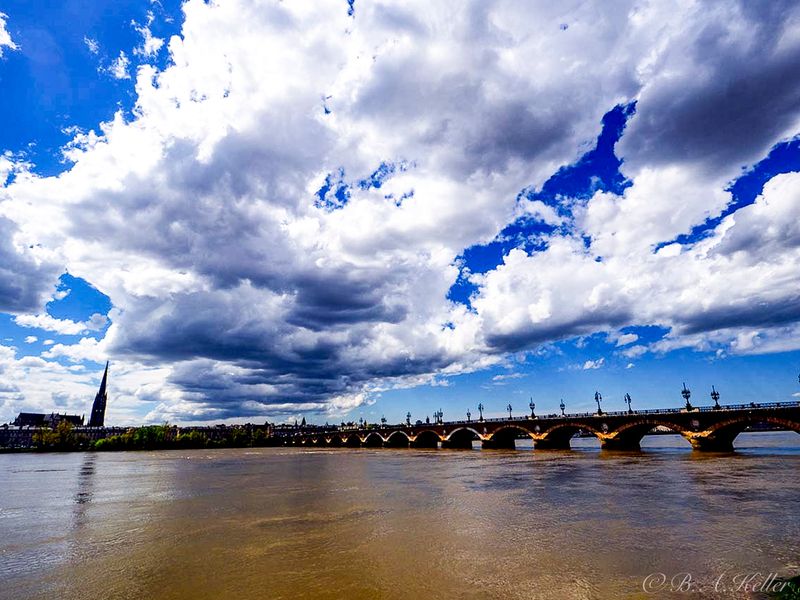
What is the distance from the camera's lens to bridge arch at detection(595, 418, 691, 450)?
6934 centimetres

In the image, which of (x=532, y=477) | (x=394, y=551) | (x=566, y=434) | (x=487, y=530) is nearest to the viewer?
(x=394, y=551)

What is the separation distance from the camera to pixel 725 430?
6500 centimetres

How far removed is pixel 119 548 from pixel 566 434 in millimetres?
98570

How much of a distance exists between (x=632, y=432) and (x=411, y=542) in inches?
3094

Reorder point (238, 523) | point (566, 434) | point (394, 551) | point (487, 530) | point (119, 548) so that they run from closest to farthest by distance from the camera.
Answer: point (394, 551)
point (119, 548)
point (487, 530)
point (238, 523)
point (566, 434)

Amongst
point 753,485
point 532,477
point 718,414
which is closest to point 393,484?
point 532,477

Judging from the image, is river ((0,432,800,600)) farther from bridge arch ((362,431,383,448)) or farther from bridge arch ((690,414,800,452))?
bridge arch ((362,431,383,448))

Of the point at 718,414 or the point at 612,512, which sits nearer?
the point at 612,512

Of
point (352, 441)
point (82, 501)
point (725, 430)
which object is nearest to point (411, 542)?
point (82, 501)

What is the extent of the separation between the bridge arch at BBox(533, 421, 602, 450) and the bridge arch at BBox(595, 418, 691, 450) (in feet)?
7.96

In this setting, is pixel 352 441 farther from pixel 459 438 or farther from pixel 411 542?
pixel 411 542

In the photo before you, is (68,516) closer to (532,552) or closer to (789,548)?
(532,552)

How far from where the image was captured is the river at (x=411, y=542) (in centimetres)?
1248

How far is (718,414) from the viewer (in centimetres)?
6400
